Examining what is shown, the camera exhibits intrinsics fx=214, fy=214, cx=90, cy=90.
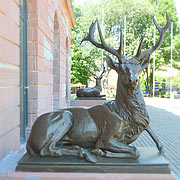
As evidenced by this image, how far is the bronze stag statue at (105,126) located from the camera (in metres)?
2.28

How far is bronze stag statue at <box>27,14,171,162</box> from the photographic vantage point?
2279 millimetres

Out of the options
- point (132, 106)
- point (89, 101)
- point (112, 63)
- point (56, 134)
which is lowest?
point (89, 101)

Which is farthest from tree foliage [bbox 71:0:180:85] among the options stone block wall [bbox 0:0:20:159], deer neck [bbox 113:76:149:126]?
deer neck [bbox 113:76:149:126]

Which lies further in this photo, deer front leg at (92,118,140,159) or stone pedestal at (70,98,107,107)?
stone pedestal at (70,98,107,107)

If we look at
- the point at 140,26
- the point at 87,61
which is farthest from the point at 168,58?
the point at 87,61

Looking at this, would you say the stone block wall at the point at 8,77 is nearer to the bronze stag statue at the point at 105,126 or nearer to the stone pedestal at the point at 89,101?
the bronze stag statue at the point at 105,126

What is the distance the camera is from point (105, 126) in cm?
237

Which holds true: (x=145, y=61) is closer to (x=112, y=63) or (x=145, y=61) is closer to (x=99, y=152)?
(x=112, y=63)

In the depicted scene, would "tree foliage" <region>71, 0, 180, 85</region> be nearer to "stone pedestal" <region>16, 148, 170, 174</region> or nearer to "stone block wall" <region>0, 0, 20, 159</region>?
"stone block wall" <region>0, 0, 20, 159</region>

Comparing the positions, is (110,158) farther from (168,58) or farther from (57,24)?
(168,58)

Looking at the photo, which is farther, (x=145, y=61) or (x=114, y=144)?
(x=145, y=61)

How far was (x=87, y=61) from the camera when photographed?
24.0m

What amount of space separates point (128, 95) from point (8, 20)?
196 cm

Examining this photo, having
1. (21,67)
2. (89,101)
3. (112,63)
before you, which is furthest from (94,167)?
(89,101)
